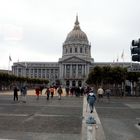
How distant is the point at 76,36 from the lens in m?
191

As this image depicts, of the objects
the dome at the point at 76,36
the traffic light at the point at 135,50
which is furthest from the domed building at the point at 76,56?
the traffic light at the point at 135,50

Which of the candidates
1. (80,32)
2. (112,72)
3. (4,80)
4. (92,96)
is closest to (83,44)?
(80,32)

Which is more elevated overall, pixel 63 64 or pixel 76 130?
pixel 63 64

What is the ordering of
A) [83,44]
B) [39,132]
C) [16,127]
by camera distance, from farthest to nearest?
[83,44]
[16,127]
[39,132]

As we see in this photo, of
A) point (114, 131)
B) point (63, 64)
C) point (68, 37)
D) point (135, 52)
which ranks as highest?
point (68, 37)

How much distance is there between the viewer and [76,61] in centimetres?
19525

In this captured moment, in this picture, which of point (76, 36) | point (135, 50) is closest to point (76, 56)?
point (76, 36)

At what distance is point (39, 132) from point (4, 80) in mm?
80730

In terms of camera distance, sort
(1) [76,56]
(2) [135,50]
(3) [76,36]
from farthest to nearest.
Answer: (1) [76,56], (3) [76,36], (2) [135,50]

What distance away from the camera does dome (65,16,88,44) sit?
190m

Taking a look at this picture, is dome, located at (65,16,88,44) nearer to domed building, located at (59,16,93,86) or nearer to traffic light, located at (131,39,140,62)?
domed building, located at (59,16,93,86)

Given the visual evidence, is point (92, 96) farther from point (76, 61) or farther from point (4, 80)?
point (76, 61)

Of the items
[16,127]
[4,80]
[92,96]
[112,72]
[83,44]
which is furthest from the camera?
[83,44]

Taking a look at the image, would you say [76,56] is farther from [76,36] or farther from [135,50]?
[135,50]
